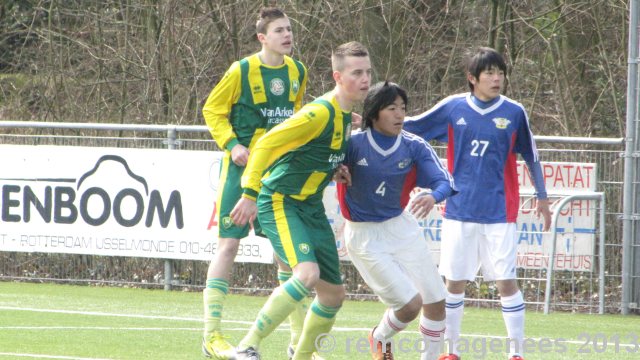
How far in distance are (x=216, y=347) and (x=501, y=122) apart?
2455 mm

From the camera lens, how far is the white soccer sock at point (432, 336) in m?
7.90

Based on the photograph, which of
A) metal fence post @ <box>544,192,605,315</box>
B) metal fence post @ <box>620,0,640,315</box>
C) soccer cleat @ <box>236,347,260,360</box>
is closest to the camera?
soccer cleat @ <box>236,347,260,360</box>

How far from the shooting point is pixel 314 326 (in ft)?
25.4

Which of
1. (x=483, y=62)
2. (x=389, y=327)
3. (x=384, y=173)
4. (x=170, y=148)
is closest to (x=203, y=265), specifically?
(x=170, y=148)

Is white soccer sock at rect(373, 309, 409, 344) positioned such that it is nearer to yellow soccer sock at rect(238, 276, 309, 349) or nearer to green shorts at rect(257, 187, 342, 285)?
green shorts at rect(257, 187, 342, 285)

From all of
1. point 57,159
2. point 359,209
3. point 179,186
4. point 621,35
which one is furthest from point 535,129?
point 359,209

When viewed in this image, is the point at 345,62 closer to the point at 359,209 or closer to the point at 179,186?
the point at 359,209

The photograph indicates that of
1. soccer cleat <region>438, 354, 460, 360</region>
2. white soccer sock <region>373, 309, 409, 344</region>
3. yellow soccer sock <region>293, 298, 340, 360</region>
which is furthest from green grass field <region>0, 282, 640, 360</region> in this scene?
yellow soccer sock <region>293, 298, 340, 360</region>

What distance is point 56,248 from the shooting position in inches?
577

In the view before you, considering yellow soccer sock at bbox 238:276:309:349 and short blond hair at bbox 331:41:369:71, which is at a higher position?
short blond hair at bbox 331:41:369:71

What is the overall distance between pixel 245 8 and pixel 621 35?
5530mm

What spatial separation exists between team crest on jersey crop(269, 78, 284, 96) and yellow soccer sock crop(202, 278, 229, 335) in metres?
1.37

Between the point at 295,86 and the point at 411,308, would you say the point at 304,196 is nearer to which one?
the point at 411,308

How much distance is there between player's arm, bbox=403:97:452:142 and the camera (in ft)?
28.5
